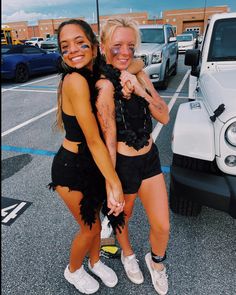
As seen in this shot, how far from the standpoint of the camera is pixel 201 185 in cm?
196

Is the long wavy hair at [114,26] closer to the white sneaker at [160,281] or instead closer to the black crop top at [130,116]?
the black crop top at [130,116]

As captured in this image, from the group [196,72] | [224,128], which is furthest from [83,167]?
[196,72]

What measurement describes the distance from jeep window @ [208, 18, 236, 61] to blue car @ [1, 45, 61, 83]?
6482 mm

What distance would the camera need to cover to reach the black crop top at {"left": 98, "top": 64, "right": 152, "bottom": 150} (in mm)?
1421

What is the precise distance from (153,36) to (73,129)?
27.0 ft

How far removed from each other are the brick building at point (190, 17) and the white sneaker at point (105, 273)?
1999 inches

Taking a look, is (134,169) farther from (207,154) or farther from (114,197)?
(207,154)

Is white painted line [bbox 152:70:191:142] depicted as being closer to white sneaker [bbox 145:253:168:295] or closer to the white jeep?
the white jeep

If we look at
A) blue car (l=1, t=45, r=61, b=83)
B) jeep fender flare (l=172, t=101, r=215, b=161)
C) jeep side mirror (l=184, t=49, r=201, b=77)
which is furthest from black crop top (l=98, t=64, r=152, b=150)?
blue car (l=1, t=45, r=61, b=83)

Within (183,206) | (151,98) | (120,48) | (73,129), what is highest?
(120,48)

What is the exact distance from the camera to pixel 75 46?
138cm

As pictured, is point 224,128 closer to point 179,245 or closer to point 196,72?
point 179,245

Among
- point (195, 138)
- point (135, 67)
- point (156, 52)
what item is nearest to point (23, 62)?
point (156, 52)

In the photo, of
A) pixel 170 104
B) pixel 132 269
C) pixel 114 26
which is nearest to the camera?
pixel 114 26
